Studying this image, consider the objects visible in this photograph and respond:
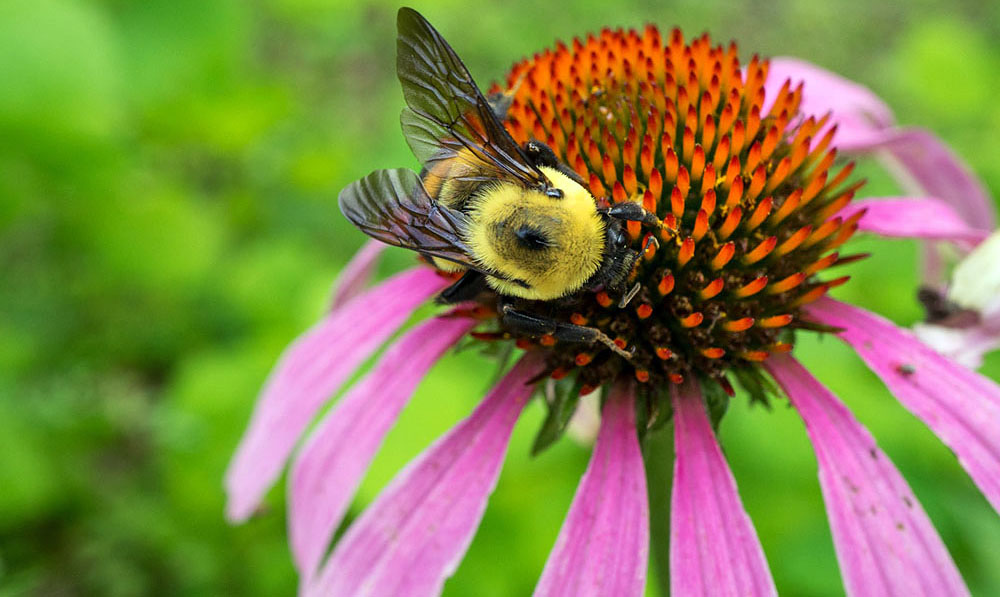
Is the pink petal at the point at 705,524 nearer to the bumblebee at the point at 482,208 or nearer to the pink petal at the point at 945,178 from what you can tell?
the bumblebee at the point at 482,208

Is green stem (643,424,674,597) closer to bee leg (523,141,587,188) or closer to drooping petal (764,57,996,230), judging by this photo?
bee leg (523,141,587,188)

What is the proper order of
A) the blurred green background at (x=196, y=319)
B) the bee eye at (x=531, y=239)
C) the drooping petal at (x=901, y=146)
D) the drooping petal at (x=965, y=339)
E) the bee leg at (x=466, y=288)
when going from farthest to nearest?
the blurred green background at (x=196, y=319)
the drooping petal at (x=901, y=146)
the drooping petal at (x=965, y=339)
the bee leg at (x=466, y=288)
the bee eye at (x=531, y=239)

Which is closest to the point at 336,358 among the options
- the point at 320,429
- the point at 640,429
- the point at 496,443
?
the point at 320,429

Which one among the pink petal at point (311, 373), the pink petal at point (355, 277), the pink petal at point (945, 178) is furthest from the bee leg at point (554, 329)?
the pink petal at point (945, 178)

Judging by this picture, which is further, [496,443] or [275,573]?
[275,573]

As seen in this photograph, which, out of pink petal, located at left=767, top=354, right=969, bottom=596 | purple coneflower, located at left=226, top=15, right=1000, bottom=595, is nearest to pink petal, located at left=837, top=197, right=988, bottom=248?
purple coneflower, located at left=226, top=15, right=1000, bottom=595

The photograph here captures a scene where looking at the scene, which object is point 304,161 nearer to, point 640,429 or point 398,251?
point 398,251

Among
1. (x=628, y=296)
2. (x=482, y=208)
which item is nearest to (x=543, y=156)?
(x=482, y=208)
